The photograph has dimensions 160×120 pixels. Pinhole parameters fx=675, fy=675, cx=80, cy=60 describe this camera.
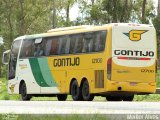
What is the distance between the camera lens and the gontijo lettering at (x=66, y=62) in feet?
90.4

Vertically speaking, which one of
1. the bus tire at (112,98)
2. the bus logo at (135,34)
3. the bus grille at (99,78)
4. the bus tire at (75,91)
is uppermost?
the bus logo at (135,34)

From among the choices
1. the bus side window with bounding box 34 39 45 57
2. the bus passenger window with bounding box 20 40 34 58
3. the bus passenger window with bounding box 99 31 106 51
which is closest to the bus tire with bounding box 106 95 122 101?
the bus passenger window with bounding box 99 31 106 51

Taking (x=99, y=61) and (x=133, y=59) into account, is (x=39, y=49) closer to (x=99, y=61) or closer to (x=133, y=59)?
(x=99, y=61)

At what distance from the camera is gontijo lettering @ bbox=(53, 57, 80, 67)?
90.4 ft

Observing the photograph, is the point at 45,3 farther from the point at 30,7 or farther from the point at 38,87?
the point at 38,87

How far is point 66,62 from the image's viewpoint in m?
28.3

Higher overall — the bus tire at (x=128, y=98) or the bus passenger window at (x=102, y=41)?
the bus passenger window at (x=102, y=41)

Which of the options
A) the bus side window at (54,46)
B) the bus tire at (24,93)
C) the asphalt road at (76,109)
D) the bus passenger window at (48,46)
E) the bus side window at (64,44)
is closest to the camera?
the asphalt road at (76,109)

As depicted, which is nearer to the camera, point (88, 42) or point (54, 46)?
point (88, 42)

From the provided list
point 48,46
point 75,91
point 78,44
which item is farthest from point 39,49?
point 75,91

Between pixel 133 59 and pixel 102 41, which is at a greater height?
pixel 102 41

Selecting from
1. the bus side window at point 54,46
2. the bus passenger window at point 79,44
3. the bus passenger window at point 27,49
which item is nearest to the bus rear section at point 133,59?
the bus passenger window at point 79,44

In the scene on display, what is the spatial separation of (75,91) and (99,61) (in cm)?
212

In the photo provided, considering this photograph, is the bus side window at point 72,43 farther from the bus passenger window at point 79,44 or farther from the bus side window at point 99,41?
the bus side window at point 99,41
